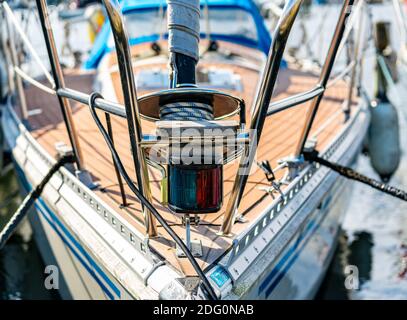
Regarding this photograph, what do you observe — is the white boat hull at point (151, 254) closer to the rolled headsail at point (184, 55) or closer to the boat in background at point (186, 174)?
the boat in background at point (186, 174)

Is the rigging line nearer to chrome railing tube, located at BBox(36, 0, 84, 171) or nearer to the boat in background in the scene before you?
the boat in background

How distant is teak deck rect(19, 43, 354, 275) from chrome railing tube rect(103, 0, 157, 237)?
1.41 feet

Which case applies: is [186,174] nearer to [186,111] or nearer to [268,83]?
[186,111]

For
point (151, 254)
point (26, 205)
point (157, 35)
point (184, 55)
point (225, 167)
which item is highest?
point (157, 35)

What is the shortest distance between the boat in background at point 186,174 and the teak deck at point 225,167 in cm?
1

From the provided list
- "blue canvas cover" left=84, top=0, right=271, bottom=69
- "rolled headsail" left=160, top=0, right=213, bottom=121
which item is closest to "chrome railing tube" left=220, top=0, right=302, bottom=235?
"rolled headsail" left=160, top=0, right=213, bottom=121

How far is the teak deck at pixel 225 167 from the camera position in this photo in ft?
9.00

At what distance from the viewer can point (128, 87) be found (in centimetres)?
218

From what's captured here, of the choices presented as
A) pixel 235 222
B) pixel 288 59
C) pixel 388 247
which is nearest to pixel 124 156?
pixel 235 222

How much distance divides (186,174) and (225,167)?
4.11ft

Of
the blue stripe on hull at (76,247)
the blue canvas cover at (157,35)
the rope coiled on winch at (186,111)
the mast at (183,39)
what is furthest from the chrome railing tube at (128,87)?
the blue canvas cover at (157,35)

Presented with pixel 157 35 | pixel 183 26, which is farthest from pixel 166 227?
pixel 157 35

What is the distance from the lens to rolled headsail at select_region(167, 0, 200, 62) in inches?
91.6

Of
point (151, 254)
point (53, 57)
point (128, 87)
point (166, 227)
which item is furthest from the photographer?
point (53, 57)
